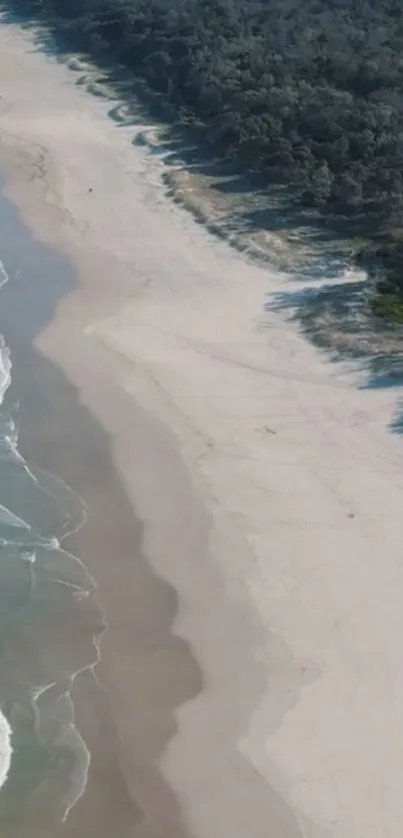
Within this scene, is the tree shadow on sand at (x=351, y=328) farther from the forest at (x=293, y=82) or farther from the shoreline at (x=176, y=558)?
the shoreline at (x=176, y=558)

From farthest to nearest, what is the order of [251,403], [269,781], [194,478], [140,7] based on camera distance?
[140,7] < [251,403] < [194,478] < [269,781]

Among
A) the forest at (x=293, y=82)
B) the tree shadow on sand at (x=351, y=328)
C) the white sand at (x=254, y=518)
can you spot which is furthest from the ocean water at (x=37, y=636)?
the forest at (x=293, y=82)

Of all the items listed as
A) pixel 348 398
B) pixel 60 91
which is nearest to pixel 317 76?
pixel 60 91

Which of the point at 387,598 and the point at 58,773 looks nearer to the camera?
the point at 58,773

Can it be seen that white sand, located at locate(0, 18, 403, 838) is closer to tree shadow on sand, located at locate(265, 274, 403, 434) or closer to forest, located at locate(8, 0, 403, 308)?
tree shadow on sand, located at locate(265, 274, 403, 434)

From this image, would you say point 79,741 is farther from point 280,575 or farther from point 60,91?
point 60,91

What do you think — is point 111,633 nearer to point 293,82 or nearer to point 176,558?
point 176,558
